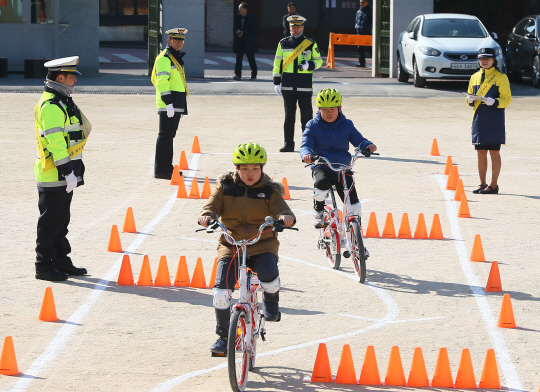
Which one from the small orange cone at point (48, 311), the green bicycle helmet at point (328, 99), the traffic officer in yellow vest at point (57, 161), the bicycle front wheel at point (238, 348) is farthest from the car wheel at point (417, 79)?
the bicycle front wheel at point (238, 348)

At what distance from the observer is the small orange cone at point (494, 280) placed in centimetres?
896

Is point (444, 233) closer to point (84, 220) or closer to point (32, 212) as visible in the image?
point (84, 220)

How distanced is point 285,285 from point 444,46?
56.1ft

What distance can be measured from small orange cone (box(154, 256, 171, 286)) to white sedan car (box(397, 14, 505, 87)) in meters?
17.2

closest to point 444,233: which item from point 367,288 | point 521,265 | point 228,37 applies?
point 521,265

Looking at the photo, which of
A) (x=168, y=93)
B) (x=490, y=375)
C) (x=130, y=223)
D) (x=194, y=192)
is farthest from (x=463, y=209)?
(x=490, y=375)

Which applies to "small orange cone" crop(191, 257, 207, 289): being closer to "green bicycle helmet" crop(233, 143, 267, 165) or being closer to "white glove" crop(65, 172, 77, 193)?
"white glove" crop(65, 172, 77, 193)

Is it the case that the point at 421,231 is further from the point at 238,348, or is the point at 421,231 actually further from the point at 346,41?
the point at 346,41

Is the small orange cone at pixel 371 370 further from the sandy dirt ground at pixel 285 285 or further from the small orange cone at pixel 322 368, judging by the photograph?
the small orange cone at pixel 322 368

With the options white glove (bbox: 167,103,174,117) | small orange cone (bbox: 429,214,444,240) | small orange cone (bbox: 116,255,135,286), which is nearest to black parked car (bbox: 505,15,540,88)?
white glove (bbox: 167,103,174,117)

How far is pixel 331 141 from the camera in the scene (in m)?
10.0

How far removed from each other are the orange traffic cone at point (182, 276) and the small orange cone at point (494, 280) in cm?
274

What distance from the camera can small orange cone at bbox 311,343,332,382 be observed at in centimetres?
659

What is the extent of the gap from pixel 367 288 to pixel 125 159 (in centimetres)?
802
